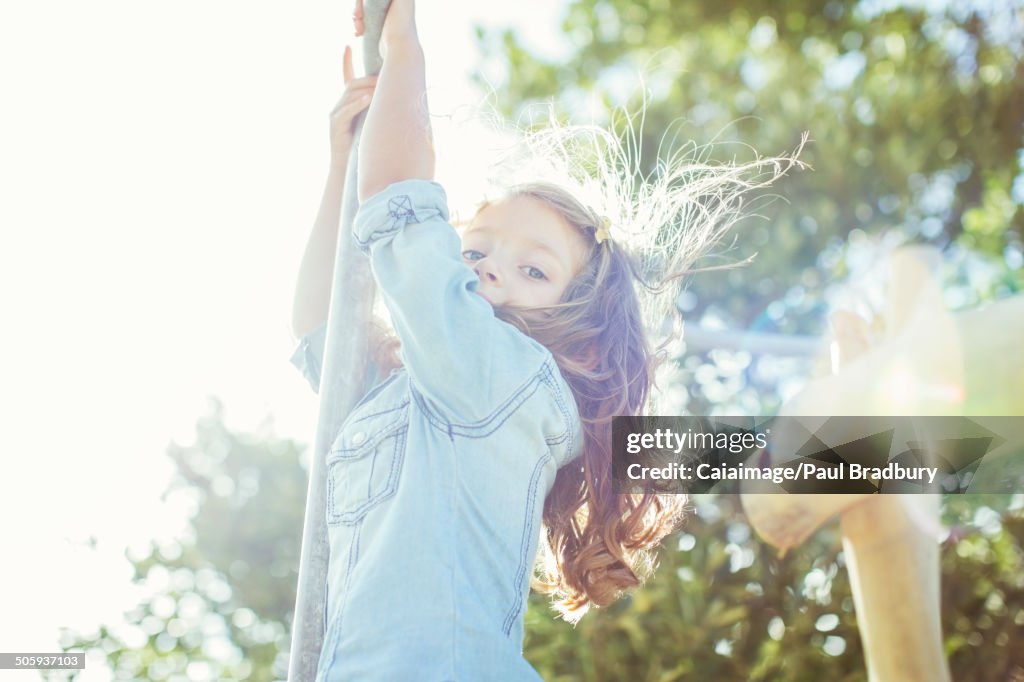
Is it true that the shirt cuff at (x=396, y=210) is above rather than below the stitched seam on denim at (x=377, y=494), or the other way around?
above

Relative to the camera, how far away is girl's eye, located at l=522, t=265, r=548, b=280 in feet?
4.25

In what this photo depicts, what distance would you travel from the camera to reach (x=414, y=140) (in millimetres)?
1099

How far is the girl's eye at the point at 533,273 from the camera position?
1294 millimetres

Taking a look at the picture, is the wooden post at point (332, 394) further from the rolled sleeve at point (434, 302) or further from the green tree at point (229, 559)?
the green tree at point (229, 559)

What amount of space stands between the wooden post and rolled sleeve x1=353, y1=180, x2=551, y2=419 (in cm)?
5

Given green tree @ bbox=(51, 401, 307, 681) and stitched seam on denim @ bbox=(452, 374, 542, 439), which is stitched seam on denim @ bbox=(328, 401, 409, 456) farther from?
green tree @ bbox=(51, 401, 307, 681)

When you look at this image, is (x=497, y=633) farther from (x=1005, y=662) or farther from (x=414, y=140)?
(x=1005, y=662)

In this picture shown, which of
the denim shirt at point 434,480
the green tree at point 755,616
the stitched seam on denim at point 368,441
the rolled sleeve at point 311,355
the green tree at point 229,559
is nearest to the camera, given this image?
the denim shirt at point 434,480

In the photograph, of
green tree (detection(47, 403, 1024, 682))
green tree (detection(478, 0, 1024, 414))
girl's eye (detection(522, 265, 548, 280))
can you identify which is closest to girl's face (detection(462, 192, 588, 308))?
girl's eye (detection(522, 265, 548, 280))

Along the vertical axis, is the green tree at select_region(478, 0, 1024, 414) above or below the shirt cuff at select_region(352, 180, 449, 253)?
above

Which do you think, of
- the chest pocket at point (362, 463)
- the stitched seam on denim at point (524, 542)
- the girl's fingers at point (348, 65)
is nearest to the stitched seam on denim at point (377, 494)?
the chest pocket at point (362, 463)

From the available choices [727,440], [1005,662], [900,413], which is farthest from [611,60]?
[1005,662]

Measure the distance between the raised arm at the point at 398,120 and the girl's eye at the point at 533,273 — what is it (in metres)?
0.23

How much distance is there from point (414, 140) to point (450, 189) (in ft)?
1.39
